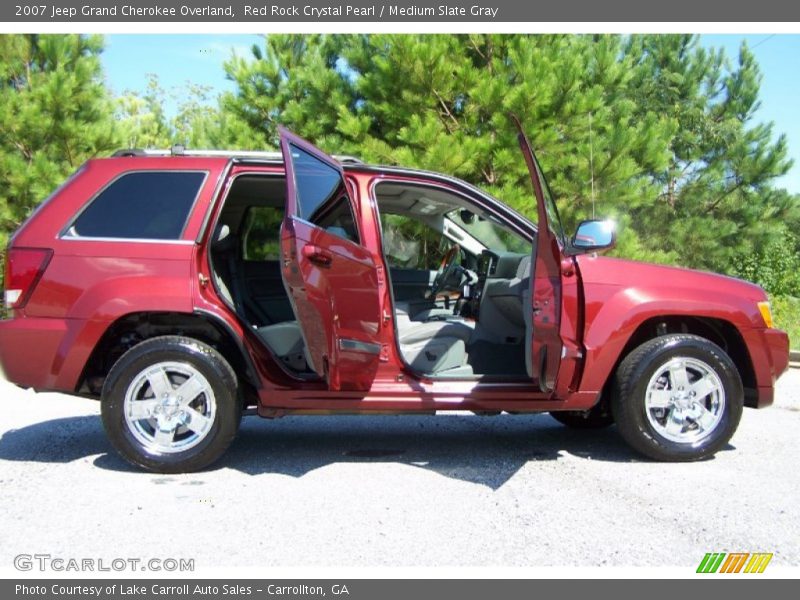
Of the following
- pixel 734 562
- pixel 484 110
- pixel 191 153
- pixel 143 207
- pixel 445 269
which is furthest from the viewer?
pixel 484 110

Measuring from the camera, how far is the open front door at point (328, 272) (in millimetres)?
4105

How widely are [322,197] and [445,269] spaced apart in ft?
6.31

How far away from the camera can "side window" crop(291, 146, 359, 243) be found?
Result: 4266 millimetres

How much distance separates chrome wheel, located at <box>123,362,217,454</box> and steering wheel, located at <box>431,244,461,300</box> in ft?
7.34

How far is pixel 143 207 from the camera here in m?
4.70

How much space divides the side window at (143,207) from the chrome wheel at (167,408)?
0.83 m

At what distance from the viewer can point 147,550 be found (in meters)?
3.42

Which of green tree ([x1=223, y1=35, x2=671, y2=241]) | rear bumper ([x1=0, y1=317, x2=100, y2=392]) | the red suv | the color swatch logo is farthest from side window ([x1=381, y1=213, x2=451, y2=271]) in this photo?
green tree ([x1=223, y1=35, x2=671, y2=241])

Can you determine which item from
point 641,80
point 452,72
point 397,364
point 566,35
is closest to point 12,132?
point 452,72

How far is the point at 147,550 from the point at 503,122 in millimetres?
8613

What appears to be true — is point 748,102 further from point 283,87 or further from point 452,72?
point 283,87

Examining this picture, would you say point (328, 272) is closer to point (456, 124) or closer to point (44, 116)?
point (456, 124)

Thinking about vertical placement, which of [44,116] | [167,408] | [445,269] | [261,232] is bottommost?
[167,408]

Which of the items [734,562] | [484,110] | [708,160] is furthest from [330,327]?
[708,160]
